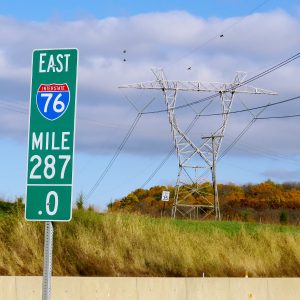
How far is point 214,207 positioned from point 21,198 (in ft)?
115

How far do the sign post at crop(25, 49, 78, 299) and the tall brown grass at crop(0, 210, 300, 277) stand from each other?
36.6ft

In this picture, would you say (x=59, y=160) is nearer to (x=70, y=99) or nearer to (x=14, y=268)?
(x=70, y=99)

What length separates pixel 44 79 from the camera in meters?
6.32

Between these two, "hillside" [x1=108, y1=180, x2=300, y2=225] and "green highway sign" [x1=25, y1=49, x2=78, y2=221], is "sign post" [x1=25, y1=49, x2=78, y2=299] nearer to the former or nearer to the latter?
"green highway sign" [x1=25, y1=49, x2=78, y2=221]

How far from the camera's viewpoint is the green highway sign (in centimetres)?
606

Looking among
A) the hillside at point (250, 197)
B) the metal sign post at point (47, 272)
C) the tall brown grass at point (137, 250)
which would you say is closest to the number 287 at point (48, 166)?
the metal sign post at point (47, 272)

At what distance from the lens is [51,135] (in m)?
6.16

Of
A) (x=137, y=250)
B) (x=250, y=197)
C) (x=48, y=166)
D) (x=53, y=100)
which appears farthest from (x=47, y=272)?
(x=250, y=197)

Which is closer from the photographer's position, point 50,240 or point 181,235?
point 50,240
